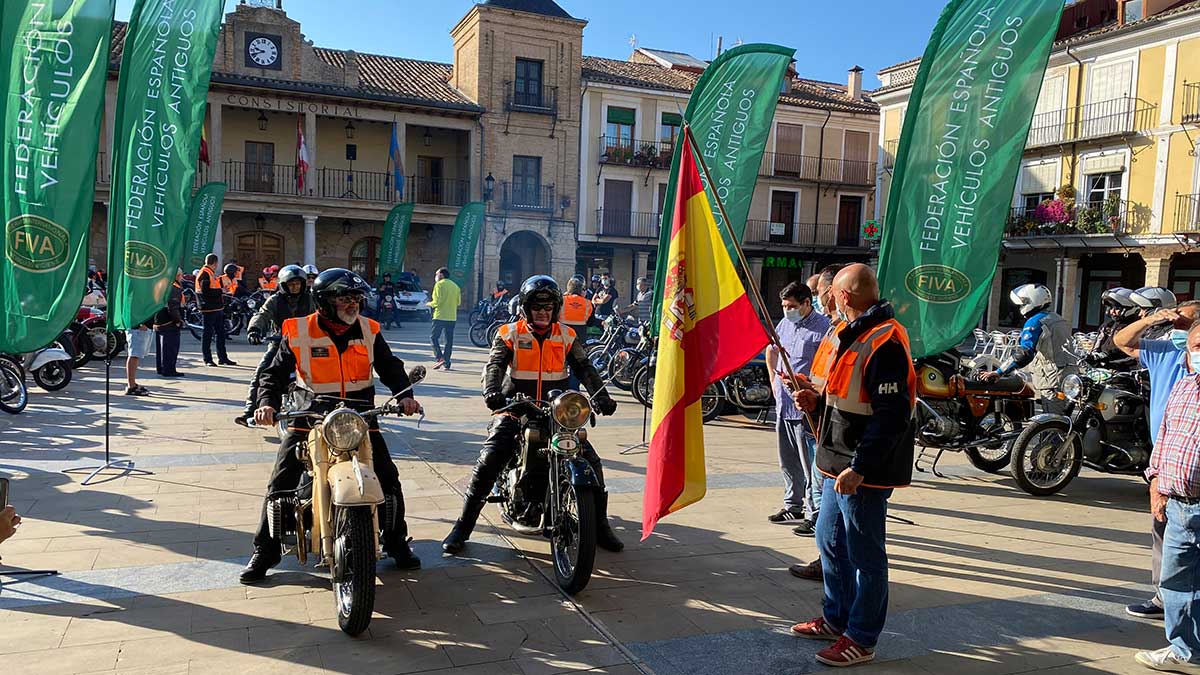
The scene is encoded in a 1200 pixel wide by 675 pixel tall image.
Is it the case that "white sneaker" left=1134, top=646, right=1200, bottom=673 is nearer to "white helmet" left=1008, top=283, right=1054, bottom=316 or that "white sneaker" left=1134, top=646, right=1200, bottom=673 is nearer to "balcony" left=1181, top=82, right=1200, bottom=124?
"white helmet" left=1008, top=283, right=1054, bottom=316

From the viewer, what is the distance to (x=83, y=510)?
5.65m

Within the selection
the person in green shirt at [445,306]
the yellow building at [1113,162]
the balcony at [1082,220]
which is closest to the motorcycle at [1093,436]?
the person in green shirt at [445,306]

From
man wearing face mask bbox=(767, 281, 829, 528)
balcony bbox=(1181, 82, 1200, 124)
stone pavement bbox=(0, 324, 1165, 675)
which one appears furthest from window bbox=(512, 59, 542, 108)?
man wearing face mask bbox=(767, 281, 829, 528)

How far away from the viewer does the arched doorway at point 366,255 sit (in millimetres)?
30609

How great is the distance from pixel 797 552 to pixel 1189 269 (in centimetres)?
2662

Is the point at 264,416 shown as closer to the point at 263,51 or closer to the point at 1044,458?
the point at 1044,458

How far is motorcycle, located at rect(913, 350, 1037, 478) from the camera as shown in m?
7.30

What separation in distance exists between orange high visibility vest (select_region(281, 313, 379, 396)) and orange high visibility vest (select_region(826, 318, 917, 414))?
2526 mm

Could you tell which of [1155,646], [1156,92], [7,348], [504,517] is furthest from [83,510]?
[1156,92]

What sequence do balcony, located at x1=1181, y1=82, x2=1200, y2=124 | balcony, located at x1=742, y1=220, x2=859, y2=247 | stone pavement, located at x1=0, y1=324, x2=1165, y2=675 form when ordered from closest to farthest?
stone pavement, located at x1=0, y1=324, x2=1165, y2=675
balcony, located at x1=1181, y1=82, x2=1200, y2=124
balcony, located at x1=742, y1=220, x2=859, y2=247

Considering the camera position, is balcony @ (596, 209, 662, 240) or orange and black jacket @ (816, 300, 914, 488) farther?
balcony @ (596, 209, 662, 240)

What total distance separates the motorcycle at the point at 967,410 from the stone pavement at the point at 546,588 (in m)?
0.36

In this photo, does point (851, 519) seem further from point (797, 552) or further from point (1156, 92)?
point (1156, 92)

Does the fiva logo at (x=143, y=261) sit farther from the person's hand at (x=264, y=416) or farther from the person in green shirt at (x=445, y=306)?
the person in green shirt at (x=445, y=306)
